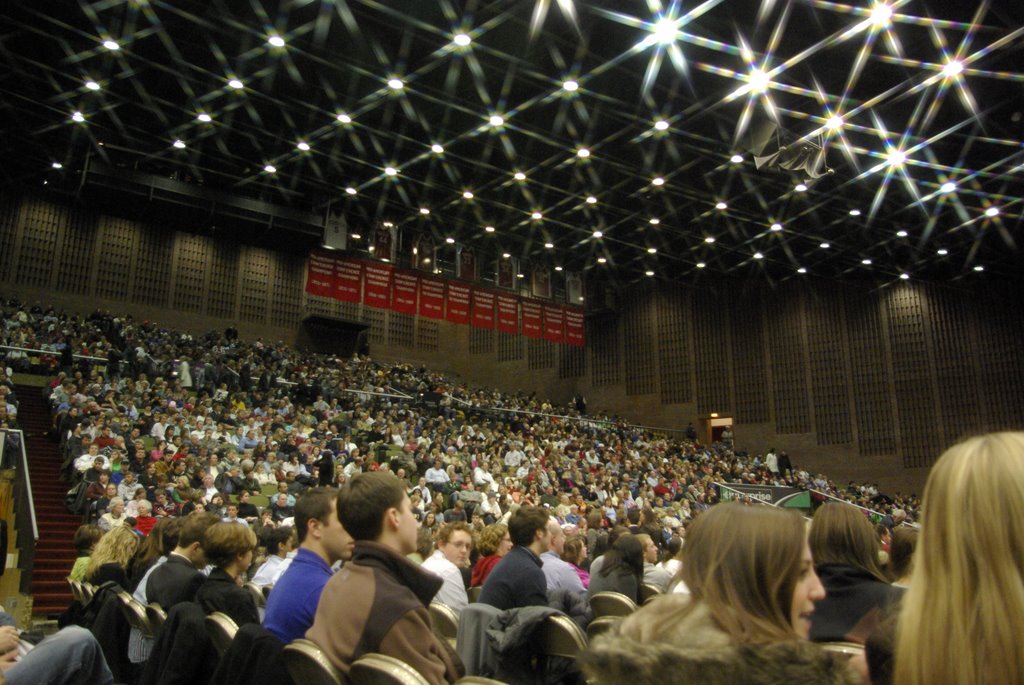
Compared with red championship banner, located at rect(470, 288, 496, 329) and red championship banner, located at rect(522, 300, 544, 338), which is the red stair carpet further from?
red championship banner, located at rect(522, 300, 544, 338)

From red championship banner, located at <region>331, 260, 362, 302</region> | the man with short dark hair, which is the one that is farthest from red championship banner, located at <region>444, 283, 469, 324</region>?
the man with short dark hair

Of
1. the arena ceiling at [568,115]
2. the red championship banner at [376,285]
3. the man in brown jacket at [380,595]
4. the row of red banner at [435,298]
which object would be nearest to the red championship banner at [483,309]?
the row of red banner at [435,298]

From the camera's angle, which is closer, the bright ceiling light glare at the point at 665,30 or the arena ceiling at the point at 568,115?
the bright ceiling light glare at the point at 665,30

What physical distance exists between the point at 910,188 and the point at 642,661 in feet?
60.9


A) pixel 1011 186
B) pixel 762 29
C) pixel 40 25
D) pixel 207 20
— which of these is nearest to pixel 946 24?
pixel 762 29

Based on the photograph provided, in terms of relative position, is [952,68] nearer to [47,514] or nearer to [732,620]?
[732,620]

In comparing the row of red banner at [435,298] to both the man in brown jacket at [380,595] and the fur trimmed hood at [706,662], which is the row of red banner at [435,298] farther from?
the fur trimmed hood at [706,662]

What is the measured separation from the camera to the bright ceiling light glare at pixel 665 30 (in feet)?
39.6

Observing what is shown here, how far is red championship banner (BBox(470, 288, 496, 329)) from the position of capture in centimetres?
2198

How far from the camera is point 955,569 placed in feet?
3.96

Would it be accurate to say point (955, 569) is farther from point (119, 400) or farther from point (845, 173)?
point (845, 173)

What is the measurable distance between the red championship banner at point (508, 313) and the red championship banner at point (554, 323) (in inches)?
44.4

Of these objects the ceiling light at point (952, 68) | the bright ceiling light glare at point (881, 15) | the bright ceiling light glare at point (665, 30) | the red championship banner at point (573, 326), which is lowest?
the red championship banner at point (573, 326)

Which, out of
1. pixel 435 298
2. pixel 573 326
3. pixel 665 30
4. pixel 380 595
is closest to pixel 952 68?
pixel 665 30
